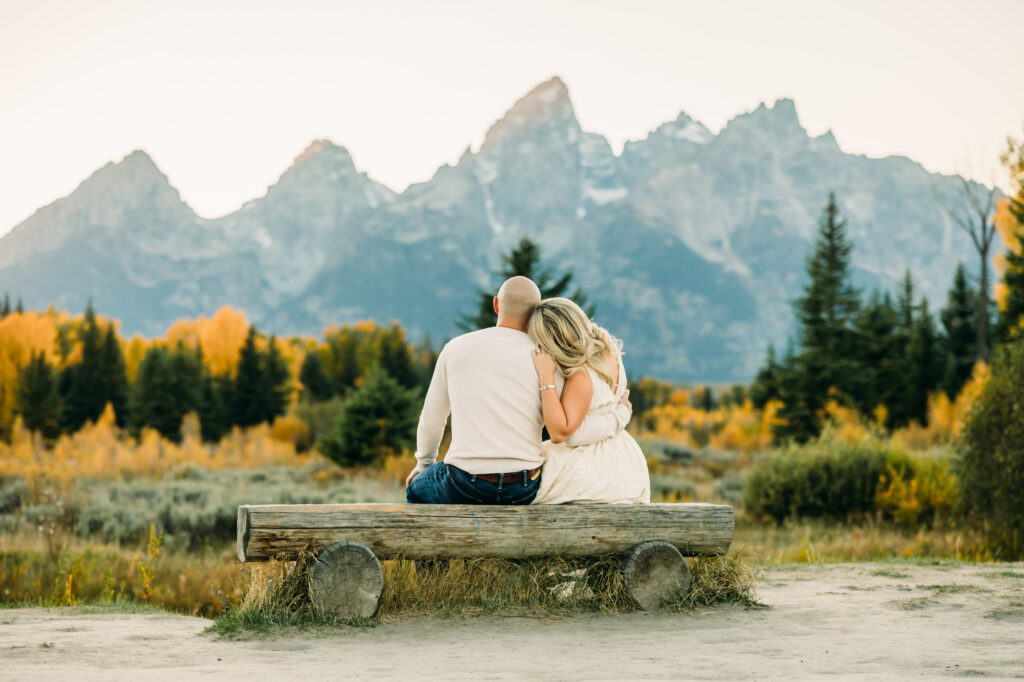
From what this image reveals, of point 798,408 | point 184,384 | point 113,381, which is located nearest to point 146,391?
point 184,384

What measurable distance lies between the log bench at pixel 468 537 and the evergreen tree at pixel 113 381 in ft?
95.7

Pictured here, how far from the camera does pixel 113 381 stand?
3203cm

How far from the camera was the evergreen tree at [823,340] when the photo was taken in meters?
32.5

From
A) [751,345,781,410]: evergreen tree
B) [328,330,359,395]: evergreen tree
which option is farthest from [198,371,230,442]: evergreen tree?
[751,345,781,410]: evergreen tree

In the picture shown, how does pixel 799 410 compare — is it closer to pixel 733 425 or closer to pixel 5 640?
pixel 733 425

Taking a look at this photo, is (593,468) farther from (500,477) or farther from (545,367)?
A: (545,367)

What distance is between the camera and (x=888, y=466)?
48.1 ft

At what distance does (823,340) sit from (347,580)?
30.9 m

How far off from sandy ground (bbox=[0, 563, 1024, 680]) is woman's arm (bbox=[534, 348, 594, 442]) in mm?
1115

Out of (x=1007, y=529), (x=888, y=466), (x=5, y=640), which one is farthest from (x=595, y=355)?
(x=888, y=466)

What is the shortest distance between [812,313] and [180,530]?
1051 inches

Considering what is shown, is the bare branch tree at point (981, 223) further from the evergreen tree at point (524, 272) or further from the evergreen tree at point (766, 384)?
the evergreen tree at point (524, 272)

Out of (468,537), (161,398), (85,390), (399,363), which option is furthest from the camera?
Result: (399,363)

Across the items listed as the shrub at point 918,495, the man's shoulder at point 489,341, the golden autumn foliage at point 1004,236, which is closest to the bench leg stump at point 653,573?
the man's shoulder at point 489,341
